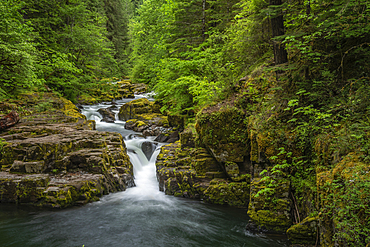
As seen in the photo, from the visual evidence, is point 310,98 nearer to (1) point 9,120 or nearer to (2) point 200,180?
(2) point 200,180

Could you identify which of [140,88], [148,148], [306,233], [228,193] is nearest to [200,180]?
[228,193]

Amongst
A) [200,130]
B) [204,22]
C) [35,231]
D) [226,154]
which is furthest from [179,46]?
[35,231]

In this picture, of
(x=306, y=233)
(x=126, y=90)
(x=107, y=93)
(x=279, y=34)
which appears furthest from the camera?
(x=126, y=90)

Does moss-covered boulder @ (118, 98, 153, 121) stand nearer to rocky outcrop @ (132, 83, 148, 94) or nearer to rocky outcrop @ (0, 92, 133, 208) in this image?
rocky outcrop @ (0, 92, 133, 208)

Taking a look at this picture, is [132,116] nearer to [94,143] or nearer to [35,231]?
[94,143]

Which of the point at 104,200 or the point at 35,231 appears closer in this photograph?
the point at 35,231

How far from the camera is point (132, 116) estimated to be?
17.8m

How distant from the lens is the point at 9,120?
9.91 m

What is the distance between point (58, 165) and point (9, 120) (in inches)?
161

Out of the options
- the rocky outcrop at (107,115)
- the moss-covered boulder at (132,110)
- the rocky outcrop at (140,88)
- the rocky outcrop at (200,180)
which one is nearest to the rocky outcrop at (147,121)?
the moss-covered boulder at (132,110)

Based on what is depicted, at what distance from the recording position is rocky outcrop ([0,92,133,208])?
7.16 metres

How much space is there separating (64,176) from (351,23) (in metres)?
9.54

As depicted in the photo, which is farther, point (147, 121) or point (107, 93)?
point (107, 93)

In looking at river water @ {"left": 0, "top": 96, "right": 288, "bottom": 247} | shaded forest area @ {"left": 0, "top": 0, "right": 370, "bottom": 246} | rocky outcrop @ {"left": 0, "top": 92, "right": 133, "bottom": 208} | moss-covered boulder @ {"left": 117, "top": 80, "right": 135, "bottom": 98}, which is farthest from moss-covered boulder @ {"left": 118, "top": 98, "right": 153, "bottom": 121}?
river water @ {"left": 0, "top": 96, "right": 288, "bottom": 247}
